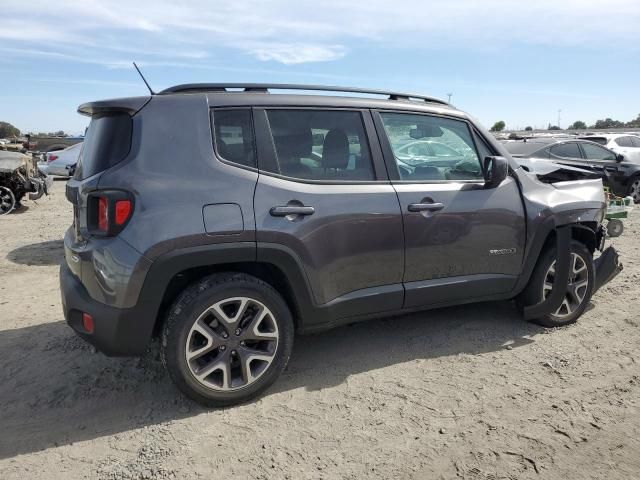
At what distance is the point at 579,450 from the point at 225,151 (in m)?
2.54

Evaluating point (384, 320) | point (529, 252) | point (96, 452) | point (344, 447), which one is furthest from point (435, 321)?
point (96, 452)

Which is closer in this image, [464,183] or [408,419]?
[408,419]

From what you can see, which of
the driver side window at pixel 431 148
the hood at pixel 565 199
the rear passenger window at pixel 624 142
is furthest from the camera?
the rear passenger window at pixel 624 142

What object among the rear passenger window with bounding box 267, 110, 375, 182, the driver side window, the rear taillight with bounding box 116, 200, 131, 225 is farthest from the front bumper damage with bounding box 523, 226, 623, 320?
the rear taillight with bounding box 116, 200, 131, 225

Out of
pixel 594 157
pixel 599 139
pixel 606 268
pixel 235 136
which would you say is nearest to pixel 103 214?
pixel 235 136

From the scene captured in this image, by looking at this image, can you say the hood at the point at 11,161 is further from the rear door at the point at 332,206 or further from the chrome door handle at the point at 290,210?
the chrome door handle at the point at 290,210

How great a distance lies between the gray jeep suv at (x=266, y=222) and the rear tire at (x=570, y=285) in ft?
1.04

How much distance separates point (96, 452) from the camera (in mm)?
2742

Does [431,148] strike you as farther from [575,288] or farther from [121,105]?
[121,105]

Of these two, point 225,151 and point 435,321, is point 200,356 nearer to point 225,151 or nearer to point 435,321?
point 225,151

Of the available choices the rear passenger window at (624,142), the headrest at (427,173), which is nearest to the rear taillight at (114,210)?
the headrest at (427,173)

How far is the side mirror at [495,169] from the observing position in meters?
3.82

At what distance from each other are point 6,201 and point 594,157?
1279cm

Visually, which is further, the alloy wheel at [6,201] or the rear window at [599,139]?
the rear window at [599,139]
